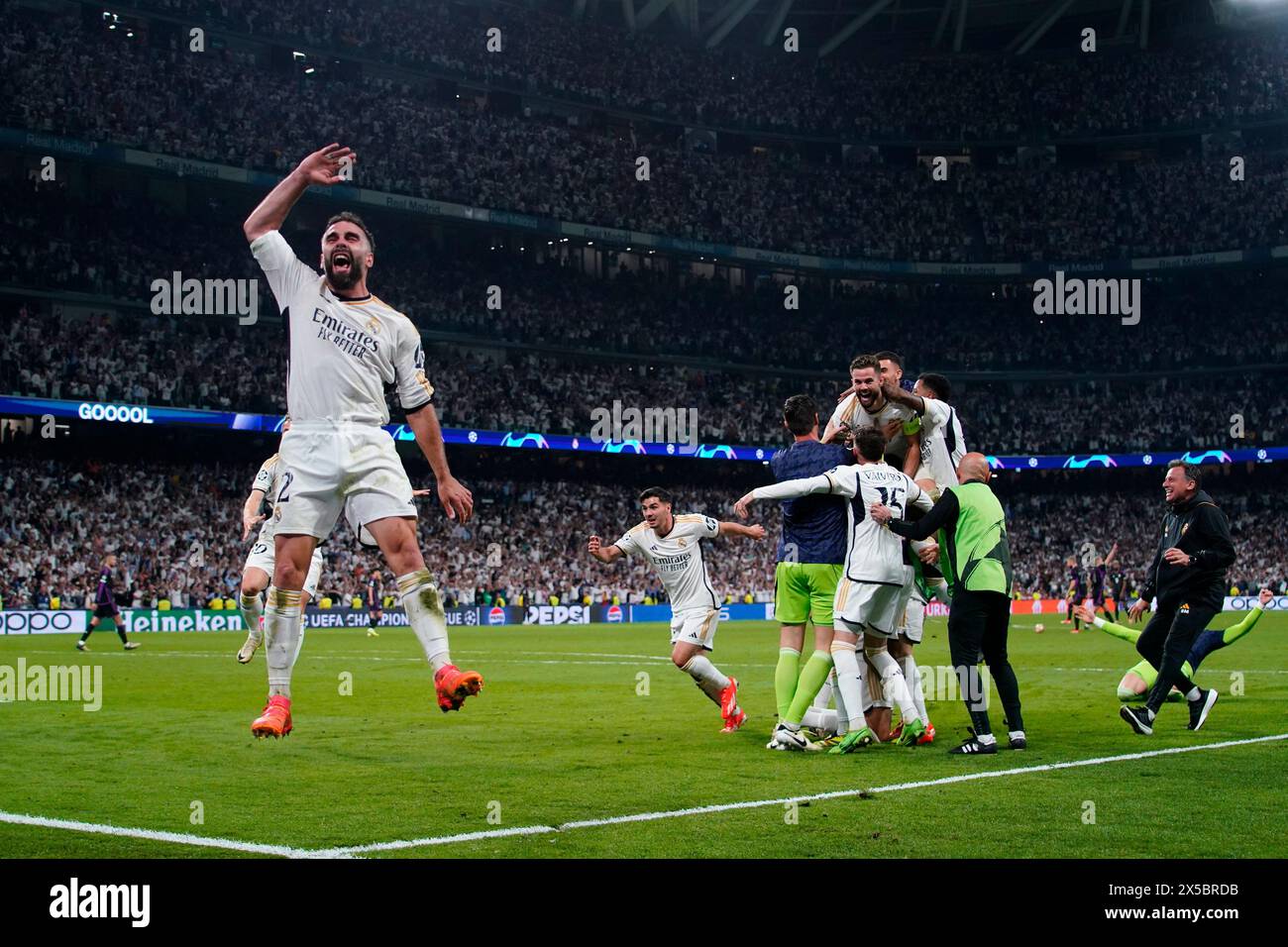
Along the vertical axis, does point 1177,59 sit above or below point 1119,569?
above

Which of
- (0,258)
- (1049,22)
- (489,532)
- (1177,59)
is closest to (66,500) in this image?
(0,258)

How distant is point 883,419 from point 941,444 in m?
0.78

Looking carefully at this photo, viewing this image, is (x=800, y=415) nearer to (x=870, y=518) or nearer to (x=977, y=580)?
(x=870, y=518)

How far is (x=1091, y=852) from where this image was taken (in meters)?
6.45

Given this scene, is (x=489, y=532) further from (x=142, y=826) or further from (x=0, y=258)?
(x=142, y=826)

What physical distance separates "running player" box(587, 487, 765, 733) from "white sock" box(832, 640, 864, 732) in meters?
2.07

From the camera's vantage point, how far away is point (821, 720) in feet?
38.3

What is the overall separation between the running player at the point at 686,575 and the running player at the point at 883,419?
1.70 m

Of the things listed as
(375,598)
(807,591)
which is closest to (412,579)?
(807,591)

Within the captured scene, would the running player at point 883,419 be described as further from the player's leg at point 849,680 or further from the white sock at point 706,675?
the white sock at point 706,675

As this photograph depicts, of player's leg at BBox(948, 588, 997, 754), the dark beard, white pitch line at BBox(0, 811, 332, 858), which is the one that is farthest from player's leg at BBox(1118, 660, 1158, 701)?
white pitch line at BBox(0, 811, 332, 858)

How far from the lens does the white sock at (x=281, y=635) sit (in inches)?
310
